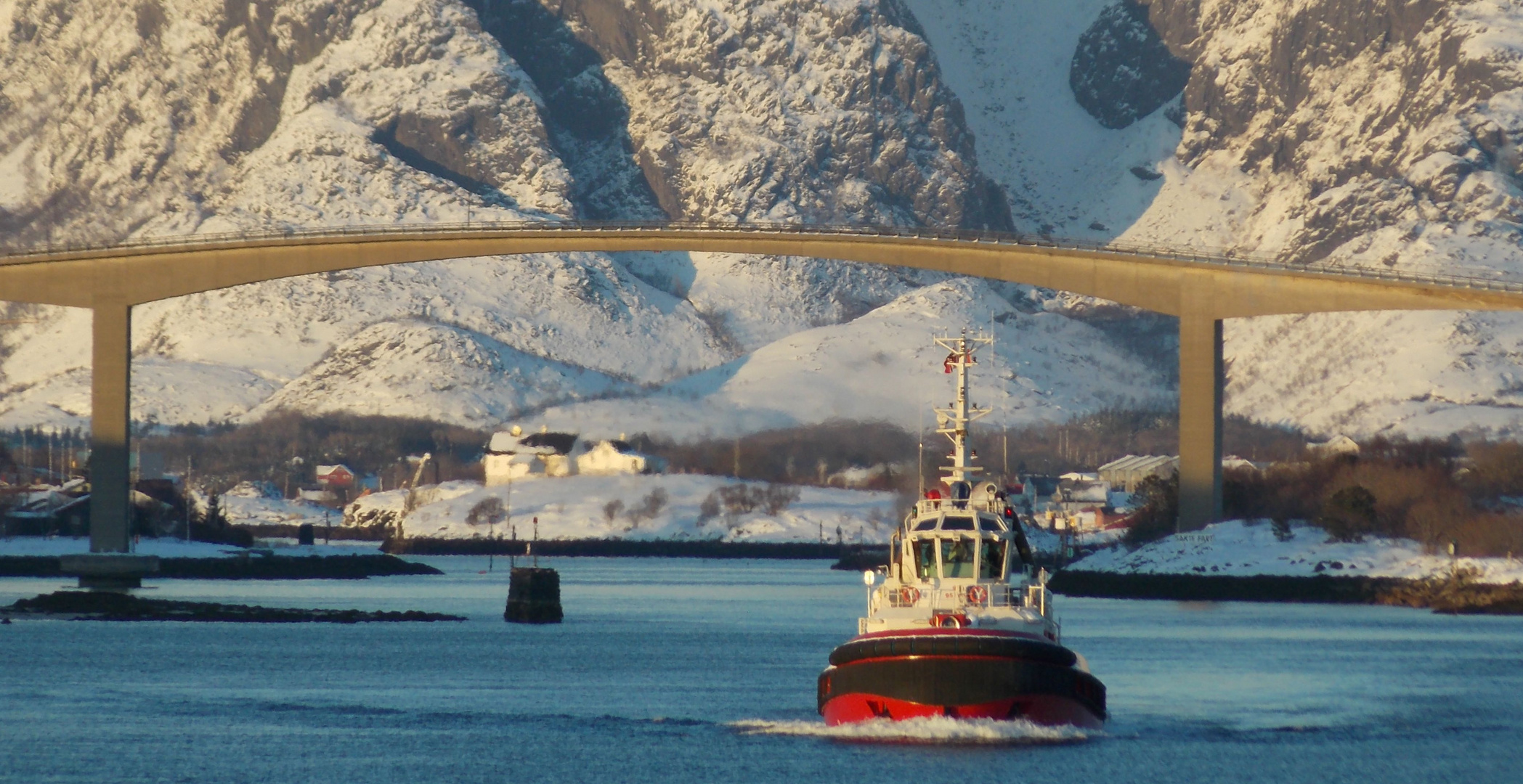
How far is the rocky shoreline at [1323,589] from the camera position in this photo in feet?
358

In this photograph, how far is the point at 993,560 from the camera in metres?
57.0

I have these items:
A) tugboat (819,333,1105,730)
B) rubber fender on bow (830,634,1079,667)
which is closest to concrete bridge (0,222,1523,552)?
tugboat (819,333,1105,730)

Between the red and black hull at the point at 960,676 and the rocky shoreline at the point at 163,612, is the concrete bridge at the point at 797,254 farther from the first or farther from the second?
the red and black hull at the point at 960,676

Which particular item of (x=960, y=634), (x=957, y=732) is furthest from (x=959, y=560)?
(x=957, y=732)

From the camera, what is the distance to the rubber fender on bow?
179ft

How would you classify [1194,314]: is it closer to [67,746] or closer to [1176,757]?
[1176,757]

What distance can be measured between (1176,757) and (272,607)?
206 feet

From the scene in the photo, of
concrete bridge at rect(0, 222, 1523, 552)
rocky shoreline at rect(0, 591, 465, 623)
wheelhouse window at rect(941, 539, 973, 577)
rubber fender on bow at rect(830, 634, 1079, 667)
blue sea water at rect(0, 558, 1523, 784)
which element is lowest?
blue sea water at rect(0, 558, 1523, 784)

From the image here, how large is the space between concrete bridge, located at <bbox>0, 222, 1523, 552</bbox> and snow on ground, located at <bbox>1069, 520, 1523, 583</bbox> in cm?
326

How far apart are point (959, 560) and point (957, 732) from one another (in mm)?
3856

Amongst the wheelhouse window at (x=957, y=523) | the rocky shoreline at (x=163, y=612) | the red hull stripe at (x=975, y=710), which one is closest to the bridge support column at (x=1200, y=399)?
the rocky shoreline at (x=163, y=612)

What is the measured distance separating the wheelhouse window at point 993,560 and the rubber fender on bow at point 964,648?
2263 mm

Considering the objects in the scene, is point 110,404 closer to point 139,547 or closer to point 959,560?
point 139,547

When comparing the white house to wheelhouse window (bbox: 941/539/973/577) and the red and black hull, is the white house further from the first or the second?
the red and black hull
